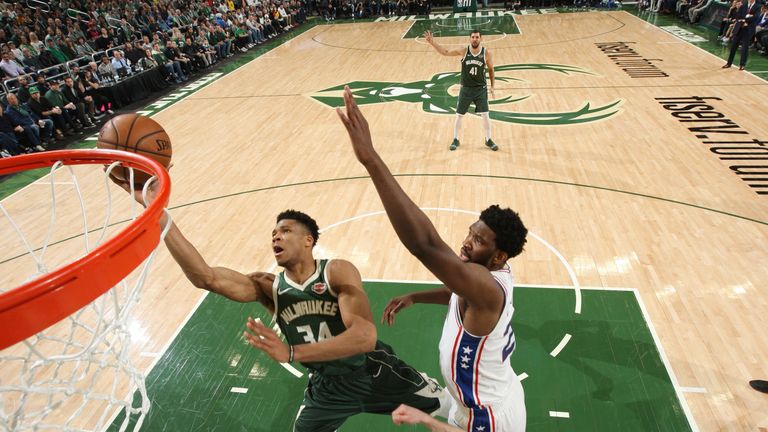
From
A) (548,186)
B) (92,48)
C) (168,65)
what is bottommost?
(548,186)

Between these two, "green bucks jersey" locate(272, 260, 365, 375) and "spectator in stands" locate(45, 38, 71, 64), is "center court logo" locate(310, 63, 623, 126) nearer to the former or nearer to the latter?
"spectator in stands" locate(45, 38, 71, 64)

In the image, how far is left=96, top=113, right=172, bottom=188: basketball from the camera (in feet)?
10.7

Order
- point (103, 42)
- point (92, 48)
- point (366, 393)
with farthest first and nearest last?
point (103, 42)
point (92, 48)
point (366, 393)

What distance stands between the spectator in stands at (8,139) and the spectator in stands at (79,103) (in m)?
1.38

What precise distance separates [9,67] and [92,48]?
319 centimetres

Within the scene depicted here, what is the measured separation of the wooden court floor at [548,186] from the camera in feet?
14.9

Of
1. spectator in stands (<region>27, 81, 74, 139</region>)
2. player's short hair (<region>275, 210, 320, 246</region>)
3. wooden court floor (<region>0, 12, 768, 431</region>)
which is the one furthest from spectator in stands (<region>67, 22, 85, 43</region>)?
player's short hair (<region>275, 210, 320, 246</region>)

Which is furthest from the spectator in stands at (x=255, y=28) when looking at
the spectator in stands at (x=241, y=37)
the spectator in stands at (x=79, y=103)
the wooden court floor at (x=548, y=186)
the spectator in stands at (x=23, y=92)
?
the spectator in stands at (x=23, y=92)

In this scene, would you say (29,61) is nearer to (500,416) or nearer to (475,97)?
(475,97)

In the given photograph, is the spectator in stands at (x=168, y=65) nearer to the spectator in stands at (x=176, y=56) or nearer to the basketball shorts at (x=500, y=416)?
the spectator in stands at (x=176, y=56)

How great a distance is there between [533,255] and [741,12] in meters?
10.1

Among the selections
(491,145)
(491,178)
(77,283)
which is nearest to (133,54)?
(491,145)

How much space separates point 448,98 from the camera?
1088 centimetres

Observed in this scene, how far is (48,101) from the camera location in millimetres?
10258
